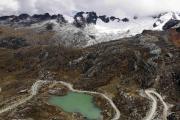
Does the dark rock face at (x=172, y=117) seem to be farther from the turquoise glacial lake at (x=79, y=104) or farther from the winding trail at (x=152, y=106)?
the turquoise glacial lake at (x=79, y=104)

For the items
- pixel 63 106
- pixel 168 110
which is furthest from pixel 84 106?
pixel 168 110

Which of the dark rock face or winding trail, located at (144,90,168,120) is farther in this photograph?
winding trail, located at (144,90,168,120)

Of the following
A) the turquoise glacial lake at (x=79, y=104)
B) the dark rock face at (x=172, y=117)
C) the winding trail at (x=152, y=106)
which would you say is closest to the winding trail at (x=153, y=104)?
the winding trail at (x=152, y=106)

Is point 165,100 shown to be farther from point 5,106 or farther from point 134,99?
point 5,106

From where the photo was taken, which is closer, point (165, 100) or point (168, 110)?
point (168, 110)

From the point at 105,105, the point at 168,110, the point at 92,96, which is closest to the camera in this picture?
the point at 168,110

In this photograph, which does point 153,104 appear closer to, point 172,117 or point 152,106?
point 152,106

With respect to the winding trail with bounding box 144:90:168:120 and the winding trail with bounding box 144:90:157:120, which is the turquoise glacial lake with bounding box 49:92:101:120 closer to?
the winding trail with bounding box 144:90:157:120

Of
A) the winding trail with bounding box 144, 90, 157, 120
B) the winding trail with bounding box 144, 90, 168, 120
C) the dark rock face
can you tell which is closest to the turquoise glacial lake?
the winding trail with bounding box 144, 90, 157, 120

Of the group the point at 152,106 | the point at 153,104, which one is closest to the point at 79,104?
the point at 152,106
